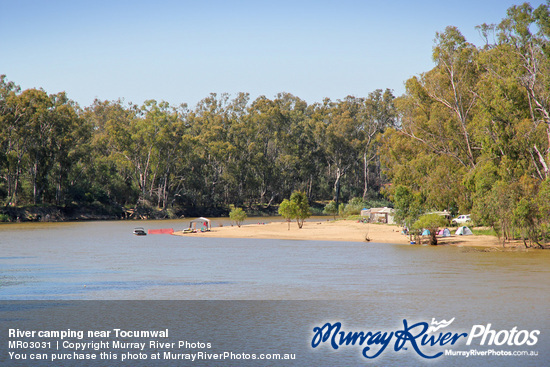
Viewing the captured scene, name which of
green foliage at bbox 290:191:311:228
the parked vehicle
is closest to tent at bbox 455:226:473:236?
the parked vehicle

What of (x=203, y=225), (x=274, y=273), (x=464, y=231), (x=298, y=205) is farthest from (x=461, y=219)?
(x=274, y=273)

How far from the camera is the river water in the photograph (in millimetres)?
20670

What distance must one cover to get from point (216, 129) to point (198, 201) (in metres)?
16.6

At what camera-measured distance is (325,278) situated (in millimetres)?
29609

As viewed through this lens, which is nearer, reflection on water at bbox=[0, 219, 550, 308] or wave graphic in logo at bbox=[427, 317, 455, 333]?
wave graphic in logo at bbox=[427, 317, 455, 333]

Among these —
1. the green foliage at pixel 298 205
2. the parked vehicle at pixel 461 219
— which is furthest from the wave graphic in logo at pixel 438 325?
the green foliage at pixel 298 205

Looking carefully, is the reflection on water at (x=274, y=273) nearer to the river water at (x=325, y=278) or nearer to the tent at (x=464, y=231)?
the river water at (x=325, y=278)

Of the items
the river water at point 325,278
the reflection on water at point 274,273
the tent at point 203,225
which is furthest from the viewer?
the tent at point 203,225

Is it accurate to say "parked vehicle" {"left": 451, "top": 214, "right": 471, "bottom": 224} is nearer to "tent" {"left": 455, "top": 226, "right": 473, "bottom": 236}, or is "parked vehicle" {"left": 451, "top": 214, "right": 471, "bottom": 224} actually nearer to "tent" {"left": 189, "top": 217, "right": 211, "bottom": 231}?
"tent" {"left": 455, "top": 226, "right": 473, "bottom": 236}


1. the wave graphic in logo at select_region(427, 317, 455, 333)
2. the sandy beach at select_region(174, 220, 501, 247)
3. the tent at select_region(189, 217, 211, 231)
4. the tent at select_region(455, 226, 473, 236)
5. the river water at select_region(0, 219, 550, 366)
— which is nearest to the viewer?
the wave graphic in logo at select_region(427, 317, 455, 333)

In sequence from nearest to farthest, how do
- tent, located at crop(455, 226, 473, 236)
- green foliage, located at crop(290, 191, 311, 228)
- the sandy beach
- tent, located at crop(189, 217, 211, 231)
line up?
the sandy beach
tent, located at crop(455, 226, 473, 236)
green foliage, located at crop(290, 191, 311, 228)
tent, located at crop(189, 217, 211, 231)

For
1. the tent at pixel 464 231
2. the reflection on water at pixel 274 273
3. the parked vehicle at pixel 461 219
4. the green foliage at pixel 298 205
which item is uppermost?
the green foliage at pixel 298 205

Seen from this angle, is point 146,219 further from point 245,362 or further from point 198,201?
point 245,362

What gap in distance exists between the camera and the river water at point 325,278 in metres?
20.7
